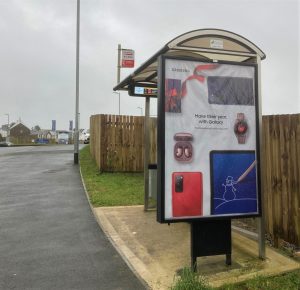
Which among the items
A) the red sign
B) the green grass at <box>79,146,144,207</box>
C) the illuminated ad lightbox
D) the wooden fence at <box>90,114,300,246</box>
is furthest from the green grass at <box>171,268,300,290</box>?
the red sign

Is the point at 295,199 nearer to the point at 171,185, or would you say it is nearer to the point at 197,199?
the point at 197,199

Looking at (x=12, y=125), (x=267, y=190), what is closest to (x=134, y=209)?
(x=267, y=190)

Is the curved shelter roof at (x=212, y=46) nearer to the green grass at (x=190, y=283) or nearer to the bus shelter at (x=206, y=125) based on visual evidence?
the bus shelter at (x=206, y=125)

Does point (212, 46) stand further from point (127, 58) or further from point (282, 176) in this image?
point (127, 58)

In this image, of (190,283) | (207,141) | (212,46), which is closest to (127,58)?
(212,46)

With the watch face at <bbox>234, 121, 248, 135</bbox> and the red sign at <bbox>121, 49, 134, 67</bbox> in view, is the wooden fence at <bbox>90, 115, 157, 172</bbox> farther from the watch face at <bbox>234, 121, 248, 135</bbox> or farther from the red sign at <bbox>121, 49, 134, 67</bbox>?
the watch face at <bbox>234, 121, 248, 135</bbox>

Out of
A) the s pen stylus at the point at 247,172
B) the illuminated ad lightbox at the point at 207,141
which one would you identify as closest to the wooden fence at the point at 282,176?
the s pen stylus at the point at 247,172

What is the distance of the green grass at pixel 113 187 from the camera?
9242 millimetres

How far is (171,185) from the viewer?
458 centimetres

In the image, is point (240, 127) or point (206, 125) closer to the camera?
point (206, 125)

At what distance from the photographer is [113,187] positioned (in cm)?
1118

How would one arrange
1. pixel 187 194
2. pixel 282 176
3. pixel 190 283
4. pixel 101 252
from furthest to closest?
pixel 101 252
pixel 282 176
pixel 187 194
pixel 190 283

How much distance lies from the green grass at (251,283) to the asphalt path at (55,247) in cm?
55

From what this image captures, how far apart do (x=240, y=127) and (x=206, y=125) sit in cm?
45
